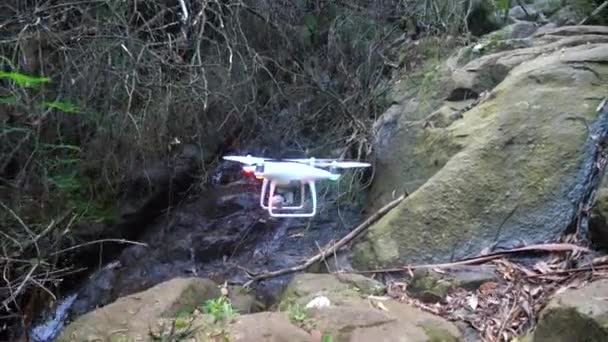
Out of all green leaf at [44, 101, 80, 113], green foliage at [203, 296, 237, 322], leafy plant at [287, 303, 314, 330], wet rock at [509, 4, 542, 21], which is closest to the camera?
leafy plant at [287, 303, 314, 330]

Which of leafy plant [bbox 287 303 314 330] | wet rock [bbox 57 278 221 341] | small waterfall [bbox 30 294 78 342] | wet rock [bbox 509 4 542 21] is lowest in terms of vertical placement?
small waterfall [bbox 30 294 78 342]

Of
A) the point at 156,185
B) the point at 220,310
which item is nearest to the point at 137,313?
the point at 220,310

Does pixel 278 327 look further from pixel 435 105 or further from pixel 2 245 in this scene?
pixel 435 105

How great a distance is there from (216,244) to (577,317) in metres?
3.89

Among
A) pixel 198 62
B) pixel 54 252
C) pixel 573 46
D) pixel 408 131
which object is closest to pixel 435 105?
pixel 408 131

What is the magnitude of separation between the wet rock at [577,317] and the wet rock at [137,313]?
2.03 metres

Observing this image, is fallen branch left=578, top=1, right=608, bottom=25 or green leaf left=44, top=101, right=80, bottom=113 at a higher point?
fallen branch left=578, top=1, right=608, bottom=25

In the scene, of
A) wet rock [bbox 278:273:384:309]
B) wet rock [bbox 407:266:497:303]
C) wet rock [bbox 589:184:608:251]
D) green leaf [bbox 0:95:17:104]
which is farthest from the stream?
wet rock [bbox 589:184:608:251]

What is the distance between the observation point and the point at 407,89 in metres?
6.63

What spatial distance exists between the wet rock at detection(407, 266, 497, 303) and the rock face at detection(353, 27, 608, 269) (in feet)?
0.68

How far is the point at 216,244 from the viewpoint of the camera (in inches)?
250

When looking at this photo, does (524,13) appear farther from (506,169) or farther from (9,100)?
(9,100)

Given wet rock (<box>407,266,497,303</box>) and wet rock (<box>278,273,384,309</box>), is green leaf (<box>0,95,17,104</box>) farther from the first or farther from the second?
wet rock (<box>407,266,497,303</box>)

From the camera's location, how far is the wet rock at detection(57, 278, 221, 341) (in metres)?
3.93
